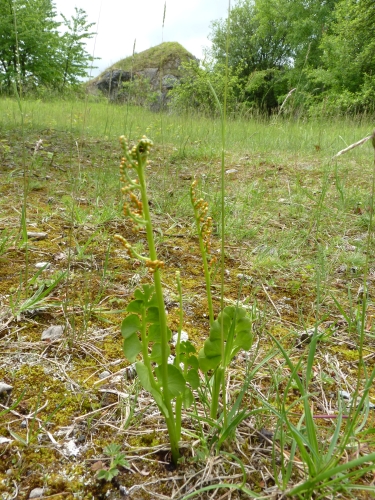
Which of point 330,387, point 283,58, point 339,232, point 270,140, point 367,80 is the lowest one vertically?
point 330,387

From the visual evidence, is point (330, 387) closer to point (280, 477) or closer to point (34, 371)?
point (280, 477)

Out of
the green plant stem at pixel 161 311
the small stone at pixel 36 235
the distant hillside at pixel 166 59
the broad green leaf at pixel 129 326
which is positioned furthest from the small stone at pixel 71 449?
the distant hillside at pixel 166 59

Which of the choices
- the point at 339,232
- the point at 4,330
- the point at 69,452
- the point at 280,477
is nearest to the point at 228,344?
the point at 280,477

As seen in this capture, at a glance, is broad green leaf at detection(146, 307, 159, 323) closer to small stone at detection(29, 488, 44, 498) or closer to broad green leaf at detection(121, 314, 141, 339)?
broad green leaf at detection(121, 314, 141, 339)

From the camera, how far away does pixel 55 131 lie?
6023 millimetres

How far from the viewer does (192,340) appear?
1.50 metres

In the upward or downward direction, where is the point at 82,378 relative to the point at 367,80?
downward

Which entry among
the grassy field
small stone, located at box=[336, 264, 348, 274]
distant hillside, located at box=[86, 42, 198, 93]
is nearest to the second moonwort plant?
the grassy field

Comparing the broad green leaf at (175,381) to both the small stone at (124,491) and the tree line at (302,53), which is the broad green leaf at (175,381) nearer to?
the small stone at (124,491)

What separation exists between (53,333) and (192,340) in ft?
1.96

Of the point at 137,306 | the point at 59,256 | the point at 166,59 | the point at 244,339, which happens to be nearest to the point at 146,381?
the point at 137,306

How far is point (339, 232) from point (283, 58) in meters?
31.7

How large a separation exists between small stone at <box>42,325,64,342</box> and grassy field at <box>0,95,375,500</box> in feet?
0.08

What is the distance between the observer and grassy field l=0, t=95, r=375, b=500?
35.8 inches
